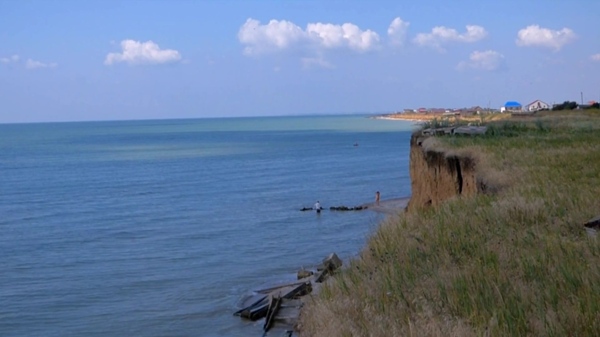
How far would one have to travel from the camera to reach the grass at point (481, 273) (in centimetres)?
804

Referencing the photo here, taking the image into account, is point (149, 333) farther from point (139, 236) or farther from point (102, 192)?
point (102, 192)

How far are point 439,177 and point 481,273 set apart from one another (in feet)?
54.6

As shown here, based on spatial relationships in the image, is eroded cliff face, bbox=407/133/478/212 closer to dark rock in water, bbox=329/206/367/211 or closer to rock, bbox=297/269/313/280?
rock, bbox=297/269/313/280

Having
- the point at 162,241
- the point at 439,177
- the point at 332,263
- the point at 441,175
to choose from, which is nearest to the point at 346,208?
the point at 162,241

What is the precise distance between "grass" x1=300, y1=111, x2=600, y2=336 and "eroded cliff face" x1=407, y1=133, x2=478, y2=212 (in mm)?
6013

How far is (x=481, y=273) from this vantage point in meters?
9.66

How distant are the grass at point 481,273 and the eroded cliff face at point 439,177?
601cm

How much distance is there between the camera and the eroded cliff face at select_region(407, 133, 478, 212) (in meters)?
23.4

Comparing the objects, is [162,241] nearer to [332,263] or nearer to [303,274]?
[303,274]

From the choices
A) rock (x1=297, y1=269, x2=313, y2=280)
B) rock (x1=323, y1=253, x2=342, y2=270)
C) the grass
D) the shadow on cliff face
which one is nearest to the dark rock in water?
the shadow on cliff face

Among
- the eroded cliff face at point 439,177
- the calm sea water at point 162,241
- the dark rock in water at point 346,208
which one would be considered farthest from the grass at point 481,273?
the dark rock in water at point 346,208

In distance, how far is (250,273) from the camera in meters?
23.4

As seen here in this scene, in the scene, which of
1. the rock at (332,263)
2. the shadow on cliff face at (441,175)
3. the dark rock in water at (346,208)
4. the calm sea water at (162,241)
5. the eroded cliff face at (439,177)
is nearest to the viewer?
the calm sea water at (162,241)

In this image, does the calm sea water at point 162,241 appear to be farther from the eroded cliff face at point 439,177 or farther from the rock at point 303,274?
the eroded cliff face at point 439,177
